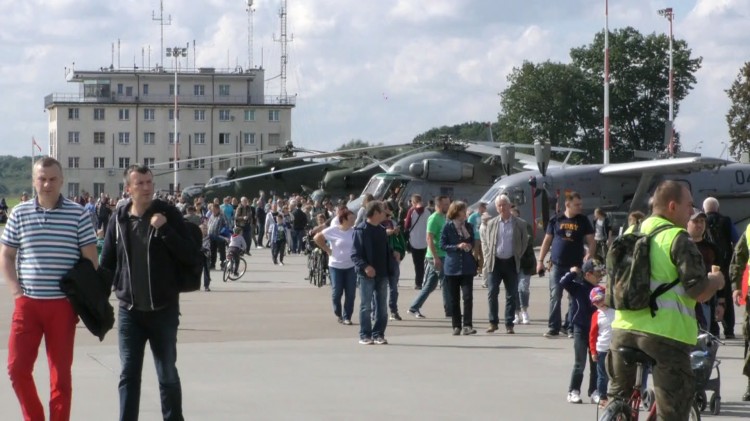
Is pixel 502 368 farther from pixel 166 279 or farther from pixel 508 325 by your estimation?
pixel 166 279

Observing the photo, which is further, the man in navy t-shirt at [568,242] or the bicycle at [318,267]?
the bicycle at [318,267]

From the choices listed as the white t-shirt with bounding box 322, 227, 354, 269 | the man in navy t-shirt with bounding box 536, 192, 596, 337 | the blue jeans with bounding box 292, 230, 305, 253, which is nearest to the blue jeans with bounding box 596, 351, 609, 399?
the man in navy t-shirt with bounding box 536, 192, 596, 337

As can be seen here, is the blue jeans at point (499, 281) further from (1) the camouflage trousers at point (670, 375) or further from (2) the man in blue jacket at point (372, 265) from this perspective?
(1) the camouflage trousers at point (670, 375)

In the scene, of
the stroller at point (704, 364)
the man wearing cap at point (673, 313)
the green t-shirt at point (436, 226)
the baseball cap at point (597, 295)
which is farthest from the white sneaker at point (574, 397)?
the green t-shirt at point (436, 226)

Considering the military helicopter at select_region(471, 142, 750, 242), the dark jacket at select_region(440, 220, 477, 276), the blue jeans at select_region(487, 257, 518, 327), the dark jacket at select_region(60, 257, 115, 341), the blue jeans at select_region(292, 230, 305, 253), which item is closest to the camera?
the dark jacket at select_region(60, 257, 115, 341)

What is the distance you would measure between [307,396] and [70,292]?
3321 millimetres

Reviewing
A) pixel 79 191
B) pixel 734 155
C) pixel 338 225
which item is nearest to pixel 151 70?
pixel 79 191

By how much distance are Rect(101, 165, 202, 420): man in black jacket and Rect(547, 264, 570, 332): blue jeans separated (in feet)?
25.6

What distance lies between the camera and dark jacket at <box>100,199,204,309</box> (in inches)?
318

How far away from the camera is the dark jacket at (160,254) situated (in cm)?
807

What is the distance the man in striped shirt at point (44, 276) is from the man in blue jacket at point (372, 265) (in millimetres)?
6834

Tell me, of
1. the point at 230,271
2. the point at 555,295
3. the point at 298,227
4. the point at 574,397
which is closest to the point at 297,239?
the point at 298,227

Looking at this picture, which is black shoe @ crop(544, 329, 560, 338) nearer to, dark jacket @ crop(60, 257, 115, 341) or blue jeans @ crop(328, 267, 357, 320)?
blue jeans @ crop(328, 267, 357, 320)

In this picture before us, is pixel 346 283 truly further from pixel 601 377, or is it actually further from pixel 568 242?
pixel 601 377
